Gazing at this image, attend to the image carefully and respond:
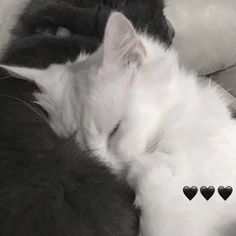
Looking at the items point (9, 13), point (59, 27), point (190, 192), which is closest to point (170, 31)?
point (59, 27)

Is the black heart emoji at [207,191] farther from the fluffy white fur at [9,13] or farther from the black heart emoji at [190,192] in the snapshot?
the fluffy white fur at [9,13]

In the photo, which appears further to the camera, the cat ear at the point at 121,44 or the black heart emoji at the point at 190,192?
the cat ear at the point at 121,44

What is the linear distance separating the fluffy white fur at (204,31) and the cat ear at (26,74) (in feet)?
1.79

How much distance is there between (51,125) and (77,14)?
0.34 m

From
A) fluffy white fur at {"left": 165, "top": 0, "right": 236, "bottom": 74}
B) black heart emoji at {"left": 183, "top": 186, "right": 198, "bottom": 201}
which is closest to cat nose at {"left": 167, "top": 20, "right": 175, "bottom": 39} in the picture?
fluffy white fur at {"left": 165, "top": 0, "right": 236, "bottom": 74}

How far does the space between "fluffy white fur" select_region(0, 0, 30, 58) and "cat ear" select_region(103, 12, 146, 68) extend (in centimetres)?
35

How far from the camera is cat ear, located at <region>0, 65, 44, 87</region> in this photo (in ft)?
3.10

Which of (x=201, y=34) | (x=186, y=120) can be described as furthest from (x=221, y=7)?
Result: (x=186, y=120)

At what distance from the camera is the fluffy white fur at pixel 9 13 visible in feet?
3.96

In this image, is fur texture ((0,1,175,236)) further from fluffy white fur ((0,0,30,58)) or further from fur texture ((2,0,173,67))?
fluffy white fur ((0,0,30,58))

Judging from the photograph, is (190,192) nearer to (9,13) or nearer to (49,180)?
(49,180)

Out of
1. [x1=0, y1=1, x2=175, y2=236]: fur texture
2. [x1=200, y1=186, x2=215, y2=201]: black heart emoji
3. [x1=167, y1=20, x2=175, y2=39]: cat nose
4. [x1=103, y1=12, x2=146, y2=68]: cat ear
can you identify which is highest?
[x1=103, y1=12, x2=146, y2=68]: cat ear

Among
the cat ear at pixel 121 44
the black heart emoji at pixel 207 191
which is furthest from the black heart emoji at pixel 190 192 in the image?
the cat ear at pixel 121 44

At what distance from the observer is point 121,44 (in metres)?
0.95
